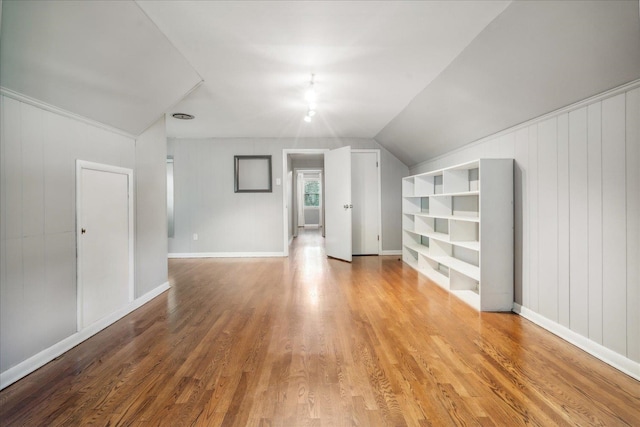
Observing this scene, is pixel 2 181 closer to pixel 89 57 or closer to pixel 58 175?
pixel 58 175

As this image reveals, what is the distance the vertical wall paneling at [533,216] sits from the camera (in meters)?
2.46

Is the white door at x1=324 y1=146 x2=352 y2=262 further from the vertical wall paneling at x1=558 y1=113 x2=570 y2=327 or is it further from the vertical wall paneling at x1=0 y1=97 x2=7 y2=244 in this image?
the vertical wall paneling at x1=0 y1=97 x2=7 y2=244

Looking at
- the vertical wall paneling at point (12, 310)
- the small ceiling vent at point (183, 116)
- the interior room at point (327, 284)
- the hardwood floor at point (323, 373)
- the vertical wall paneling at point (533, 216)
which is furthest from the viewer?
the small ceiling vent at point (183, 116)

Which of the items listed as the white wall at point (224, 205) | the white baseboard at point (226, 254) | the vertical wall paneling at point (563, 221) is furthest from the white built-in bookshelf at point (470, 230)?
the white baseboard at point (226, 254)

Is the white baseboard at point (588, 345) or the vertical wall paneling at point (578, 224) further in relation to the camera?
the vertical wall paneling at point (578, 224)

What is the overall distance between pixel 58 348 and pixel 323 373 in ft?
5.90

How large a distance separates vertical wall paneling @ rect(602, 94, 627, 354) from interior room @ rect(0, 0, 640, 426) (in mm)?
12

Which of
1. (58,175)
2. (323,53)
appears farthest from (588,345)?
(58,175)

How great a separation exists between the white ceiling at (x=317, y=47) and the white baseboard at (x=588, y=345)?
7.21 feet

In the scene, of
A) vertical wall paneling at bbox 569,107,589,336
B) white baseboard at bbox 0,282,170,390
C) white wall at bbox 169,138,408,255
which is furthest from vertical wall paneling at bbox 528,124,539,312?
white baseboard at bbox 0,282,170,390

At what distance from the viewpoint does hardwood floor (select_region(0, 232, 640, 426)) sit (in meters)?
1.41

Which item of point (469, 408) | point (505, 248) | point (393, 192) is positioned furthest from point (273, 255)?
point (469, 408)

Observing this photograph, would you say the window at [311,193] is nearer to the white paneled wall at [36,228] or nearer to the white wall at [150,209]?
the white wall at [150,209]

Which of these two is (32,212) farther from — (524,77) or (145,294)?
(524,77)
